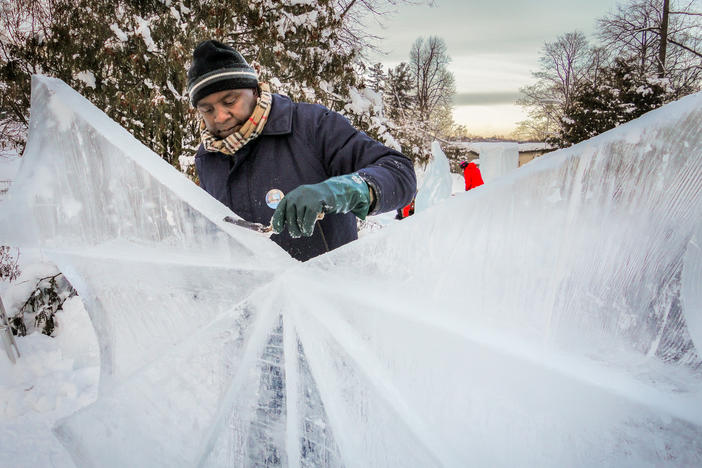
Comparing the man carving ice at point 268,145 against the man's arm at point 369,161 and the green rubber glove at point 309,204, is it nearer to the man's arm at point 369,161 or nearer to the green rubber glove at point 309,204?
the man's arm at point 369,161

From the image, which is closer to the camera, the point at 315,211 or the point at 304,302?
the point at 304,302

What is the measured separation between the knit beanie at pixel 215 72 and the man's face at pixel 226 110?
20mm

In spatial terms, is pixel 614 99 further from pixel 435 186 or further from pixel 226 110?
pixel 226 110

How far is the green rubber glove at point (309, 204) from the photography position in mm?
1052

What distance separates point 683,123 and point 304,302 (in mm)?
798

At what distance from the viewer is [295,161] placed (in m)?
1.61

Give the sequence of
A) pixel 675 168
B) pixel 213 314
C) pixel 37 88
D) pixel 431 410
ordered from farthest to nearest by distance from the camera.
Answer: pixel 37 88 < pixel 213 314 < pixel 431 410 < pixel 675 168

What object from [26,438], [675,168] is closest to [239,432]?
[675,168]

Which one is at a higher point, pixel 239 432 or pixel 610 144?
pixel 610 144

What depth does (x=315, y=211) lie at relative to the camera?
1.05 meters

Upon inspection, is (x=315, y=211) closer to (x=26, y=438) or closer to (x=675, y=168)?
(x=675, y=168)

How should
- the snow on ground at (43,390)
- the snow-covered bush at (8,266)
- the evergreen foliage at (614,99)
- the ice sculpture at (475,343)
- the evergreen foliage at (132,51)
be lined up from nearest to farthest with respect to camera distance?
the ice sculpture at (475,343)
the snow on ground at (43,390)
the evergreen foliage at (132,51)
the snow-covered bush at (8,266)
the evergreen foliage at (614,99)

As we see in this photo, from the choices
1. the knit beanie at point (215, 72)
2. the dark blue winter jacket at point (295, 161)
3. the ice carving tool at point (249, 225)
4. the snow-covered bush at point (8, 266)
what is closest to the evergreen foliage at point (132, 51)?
the snow-covered bush at point (8, 266)

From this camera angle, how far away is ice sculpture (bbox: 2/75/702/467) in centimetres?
72
